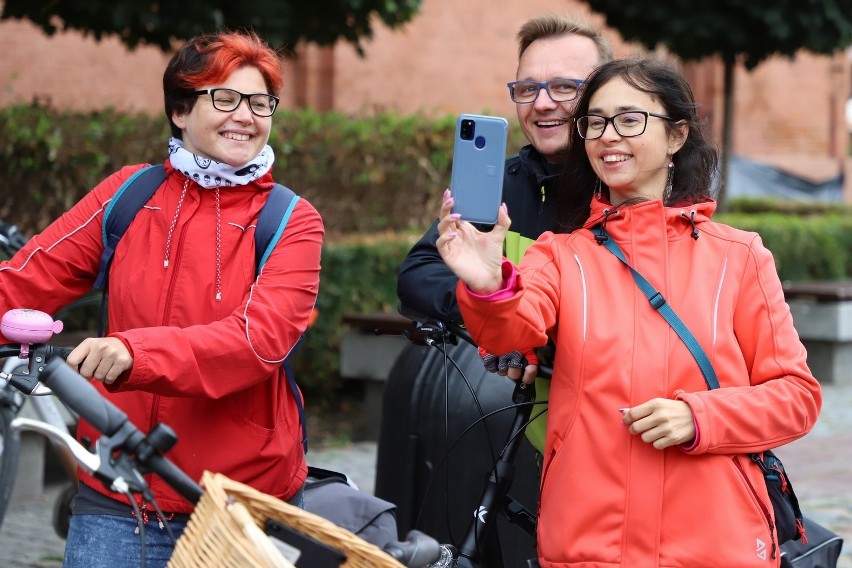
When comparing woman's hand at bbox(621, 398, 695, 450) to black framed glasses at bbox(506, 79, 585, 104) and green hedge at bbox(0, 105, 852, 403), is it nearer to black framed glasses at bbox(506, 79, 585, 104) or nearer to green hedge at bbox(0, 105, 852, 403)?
black framed glasses at bbox(506, 79, 585, 104)

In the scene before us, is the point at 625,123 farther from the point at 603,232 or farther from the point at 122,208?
the point at 122,208

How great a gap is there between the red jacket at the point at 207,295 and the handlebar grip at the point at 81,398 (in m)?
0.72

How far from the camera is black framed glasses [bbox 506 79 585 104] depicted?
377cm

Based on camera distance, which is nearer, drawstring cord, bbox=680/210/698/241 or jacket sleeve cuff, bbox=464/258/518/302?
jacket sleeve cuff, bbox=464/258/518/302

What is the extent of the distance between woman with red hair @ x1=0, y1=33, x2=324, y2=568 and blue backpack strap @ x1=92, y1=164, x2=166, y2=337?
0.02 metres

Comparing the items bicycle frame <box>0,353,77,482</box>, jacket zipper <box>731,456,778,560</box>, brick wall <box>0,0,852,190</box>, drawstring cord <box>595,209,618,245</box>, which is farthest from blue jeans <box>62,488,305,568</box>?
brick wall <box>0,0,852,190</box>

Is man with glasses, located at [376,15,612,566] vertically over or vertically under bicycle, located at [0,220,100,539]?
over

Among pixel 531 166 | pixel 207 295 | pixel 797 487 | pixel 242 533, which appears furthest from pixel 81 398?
pixel 797 487

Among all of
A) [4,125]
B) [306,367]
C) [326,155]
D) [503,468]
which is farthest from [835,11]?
[503,468]

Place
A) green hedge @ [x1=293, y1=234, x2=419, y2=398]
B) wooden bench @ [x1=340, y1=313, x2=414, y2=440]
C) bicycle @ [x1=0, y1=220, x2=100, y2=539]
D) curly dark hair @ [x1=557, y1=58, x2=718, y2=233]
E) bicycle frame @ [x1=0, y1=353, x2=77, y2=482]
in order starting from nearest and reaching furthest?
curly dark hair @ [x1=557, y1=58, x2=718, y2=233] < bicycle @ [x1=0, y1=220, x2=100, y2=539] < bicycle frame @ [x1=0, y1=353, x2=77, y2=482] < wooden bench @ [x1=340, y1=313, x2=414, y2=440] < green hedge @ [x1=293, y1=234, x2=419, y2=398]

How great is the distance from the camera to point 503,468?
10.6 ft

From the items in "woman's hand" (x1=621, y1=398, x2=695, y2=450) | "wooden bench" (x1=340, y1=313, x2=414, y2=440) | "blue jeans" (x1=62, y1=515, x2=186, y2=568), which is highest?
"woman's hand" (x1=621, y1=398, x2=695, y2=450)

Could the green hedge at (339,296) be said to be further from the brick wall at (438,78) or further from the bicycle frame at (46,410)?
the bicycle frame at (46,410)

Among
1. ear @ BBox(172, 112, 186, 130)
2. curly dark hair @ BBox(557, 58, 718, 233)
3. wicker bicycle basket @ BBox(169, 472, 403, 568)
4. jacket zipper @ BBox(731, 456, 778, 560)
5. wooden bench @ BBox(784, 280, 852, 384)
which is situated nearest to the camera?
wicker bicycle basket @ BBox(169, 472, 403, 568)
